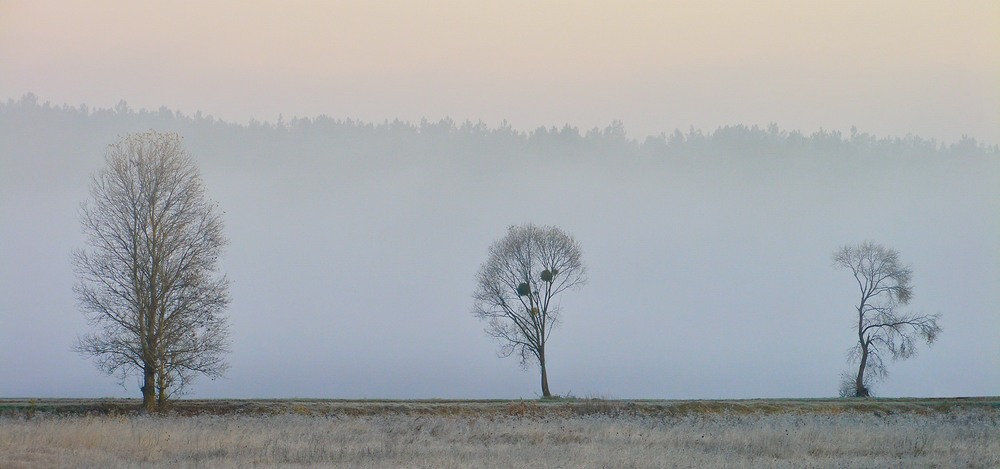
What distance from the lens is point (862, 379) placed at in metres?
56.7

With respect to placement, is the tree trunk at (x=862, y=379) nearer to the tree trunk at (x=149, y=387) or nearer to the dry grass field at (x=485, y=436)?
the dry grass field at (x=485, y=436)

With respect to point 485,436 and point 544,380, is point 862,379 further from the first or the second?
point 485,436

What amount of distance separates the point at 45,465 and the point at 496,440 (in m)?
11.9

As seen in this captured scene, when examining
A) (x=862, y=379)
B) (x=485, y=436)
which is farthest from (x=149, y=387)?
(x=862, y=379)

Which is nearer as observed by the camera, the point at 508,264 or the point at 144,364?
the point at 144,364

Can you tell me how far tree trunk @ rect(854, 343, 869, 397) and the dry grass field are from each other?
1615 cm

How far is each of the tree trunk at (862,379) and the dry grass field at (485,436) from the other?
53.0 ft

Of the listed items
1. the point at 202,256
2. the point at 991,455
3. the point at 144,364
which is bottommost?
the point at 991,455

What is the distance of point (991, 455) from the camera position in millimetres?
24422

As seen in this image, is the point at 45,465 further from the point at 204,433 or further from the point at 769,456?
the point at 769,456

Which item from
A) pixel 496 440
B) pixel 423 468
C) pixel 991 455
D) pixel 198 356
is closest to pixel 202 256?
pixel 198 356

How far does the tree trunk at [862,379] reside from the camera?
55.9 m

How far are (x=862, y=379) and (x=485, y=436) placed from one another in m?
A: 35.2

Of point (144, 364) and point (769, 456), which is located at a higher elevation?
point (144, 364)
